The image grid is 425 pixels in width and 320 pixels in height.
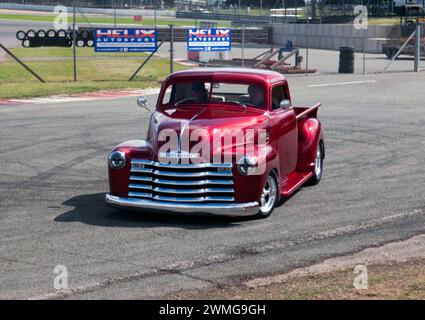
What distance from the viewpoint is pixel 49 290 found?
775 centimetres

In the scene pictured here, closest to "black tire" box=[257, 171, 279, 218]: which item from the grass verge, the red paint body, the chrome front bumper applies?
the red paint body

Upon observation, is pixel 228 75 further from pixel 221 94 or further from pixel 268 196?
pixel 268 196

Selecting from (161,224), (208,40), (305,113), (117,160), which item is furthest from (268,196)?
(208,40)

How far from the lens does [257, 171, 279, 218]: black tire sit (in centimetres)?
1077

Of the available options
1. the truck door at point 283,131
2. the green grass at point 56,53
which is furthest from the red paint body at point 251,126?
the green grass at point 56,53

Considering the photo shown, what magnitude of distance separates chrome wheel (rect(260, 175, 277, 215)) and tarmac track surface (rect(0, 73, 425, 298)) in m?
0.17

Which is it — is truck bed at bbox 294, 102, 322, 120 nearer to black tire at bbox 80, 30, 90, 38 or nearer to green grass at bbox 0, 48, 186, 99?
green grass at bbox 0, 48, 186, 99

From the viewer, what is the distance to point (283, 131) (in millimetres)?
11719

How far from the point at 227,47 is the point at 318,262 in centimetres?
2452

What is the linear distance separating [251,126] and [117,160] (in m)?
1.77

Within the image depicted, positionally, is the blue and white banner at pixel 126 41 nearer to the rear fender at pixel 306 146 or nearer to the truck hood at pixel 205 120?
the rear fender at pixel 306 146

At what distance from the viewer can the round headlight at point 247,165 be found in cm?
1035
